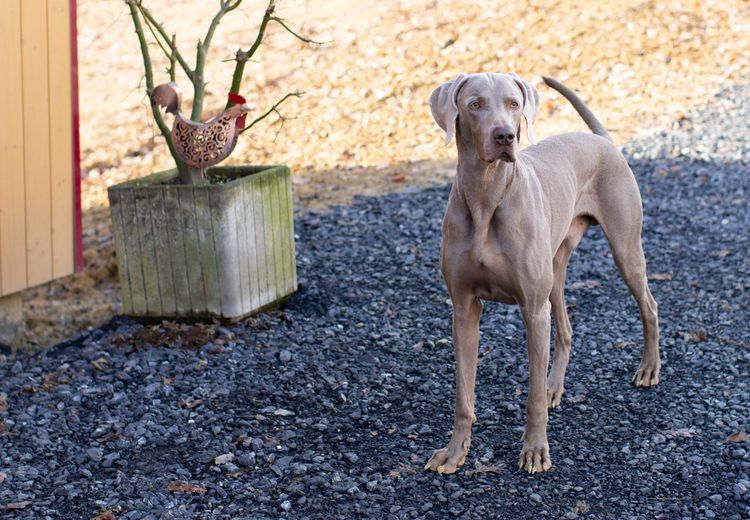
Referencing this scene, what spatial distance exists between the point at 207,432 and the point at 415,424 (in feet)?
2.99

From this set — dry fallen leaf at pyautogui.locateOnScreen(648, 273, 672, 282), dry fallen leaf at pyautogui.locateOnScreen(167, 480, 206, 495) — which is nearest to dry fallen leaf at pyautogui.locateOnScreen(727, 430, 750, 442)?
dry fallen leaf at pyautogui.locateOnScreen(648, 273, 672, 282)

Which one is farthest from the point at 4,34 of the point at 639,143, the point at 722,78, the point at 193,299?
the point at 722,78

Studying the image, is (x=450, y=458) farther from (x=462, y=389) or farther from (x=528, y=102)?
(x=528, y=102)

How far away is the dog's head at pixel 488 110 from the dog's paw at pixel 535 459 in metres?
1.18

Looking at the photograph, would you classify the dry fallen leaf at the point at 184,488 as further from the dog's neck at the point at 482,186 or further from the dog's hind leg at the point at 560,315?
the dog's hind leg at the point at 560,315

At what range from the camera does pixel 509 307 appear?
18.2 ft

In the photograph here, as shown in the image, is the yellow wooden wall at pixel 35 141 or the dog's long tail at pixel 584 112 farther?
the yellow wooden wall at pixel 35 141

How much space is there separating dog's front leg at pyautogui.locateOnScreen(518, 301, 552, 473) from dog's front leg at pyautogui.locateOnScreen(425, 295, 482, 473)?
0.71ft

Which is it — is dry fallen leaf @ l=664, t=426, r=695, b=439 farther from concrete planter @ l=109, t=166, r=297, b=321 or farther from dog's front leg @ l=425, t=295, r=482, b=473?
concrete planter @ l=109, t=166, r=297, b=321

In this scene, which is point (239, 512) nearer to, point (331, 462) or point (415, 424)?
point (331, 462)

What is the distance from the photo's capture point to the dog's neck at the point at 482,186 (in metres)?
3.53

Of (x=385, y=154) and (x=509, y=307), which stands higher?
(x=385, y=154)

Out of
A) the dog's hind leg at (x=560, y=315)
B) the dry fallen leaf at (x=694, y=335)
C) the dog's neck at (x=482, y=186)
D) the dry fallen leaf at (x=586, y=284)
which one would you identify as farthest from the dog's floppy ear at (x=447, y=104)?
the dry fallen leaf at (x=586, y=284)

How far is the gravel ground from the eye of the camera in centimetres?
364
